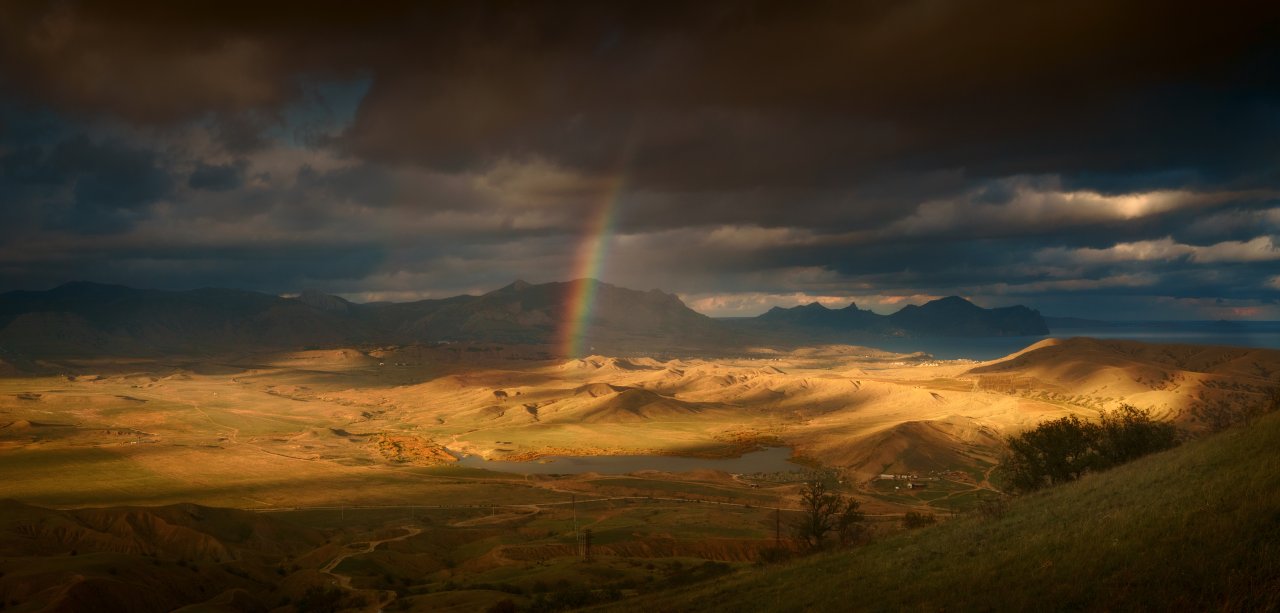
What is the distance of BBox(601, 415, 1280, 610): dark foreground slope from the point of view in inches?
642

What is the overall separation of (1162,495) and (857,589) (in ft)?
34.8

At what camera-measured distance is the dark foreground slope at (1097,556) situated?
642 inches

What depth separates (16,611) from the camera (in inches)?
2055

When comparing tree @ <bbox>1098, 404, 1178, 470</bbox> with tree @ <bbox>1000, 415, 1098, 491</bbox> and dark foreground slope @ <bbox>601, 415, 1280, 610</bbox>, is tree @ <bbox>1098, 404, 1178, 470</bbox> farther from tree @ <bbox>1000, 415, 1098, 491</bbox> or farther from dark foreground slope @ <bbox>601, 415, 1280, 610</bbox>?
dark foreground slope @ <bbox>601, 415, 1280, 610</bbox>

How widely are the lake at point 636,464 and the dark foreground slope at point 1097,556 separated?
406ft

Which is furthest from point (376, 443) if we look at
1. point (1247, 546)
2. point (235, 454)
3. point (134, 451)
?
point (1247, 546)

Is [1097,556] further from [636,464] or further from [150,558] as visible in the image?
[636,464]

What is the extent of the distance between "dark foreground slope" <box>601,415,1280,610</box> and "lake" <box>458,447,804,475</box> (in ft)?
406

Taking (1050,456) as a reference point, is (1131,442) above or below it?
above

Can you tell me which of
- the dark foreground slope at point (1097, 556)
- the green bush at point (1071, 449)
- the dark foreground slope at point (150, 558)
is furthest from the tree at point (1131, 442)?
the dark foreground slope at point (150, 558)

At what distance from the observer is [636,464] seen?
16800 cm

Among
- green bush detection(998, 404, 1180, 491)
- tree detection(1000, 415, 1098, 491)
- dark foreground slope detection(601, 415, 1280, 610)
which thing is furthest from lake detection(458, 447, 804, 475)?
dark foreground slope detection(601, 415, 1280, 610)

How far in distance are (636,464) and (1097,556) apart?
5988 inches

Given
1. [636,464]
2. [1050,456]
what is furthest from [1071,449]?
[636,464]
